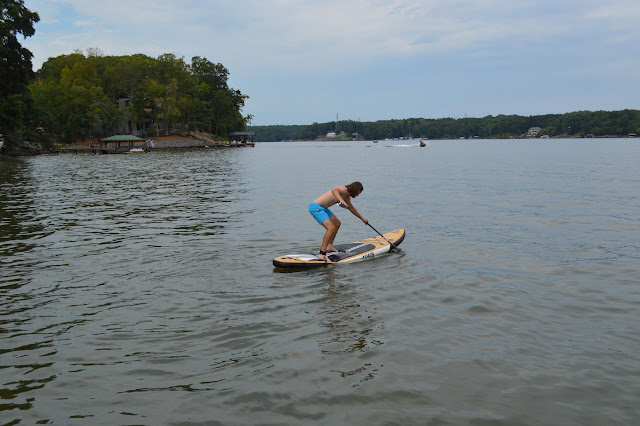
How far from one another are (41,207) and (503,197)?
23517 millimetres

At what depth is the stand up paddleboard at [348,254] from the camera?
12.0 metres

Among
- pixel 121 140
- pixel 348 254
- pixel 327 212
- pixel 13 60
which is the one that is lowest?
pixel 348 254

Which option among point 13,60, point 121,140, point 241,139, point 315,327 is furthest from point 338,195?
point 241,139

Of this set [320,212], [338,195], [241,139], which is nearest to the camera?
[338,195]

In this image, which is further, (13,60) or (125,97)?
(125,97)

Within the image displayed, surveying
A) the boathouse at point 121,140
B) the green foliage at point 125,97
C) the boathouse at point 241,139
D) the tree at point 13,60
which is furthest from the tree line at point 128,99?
the tree at point 13,60

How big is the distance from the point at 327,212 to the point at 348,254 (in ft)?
4.05

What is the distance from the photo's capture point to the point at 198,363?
22.7 feet

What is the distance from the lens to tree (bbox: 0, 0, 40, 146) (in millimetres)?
56906

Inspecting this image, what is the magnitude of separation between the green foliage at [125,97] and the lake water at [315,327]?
92.6 m

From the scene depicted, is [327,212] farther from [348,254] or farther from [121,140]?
[121,140]

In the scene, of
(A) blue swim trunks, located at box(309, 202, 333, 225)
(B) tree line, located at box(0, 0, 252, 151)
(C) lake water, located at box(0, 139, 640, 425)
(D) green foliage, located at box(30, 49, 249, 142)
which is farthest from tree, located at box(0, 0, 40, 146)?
(A) blue swim trunks, located at box(309, 202, 333, 225)

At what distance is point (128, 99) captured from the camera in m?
126

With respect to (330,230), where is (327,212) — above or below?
above
